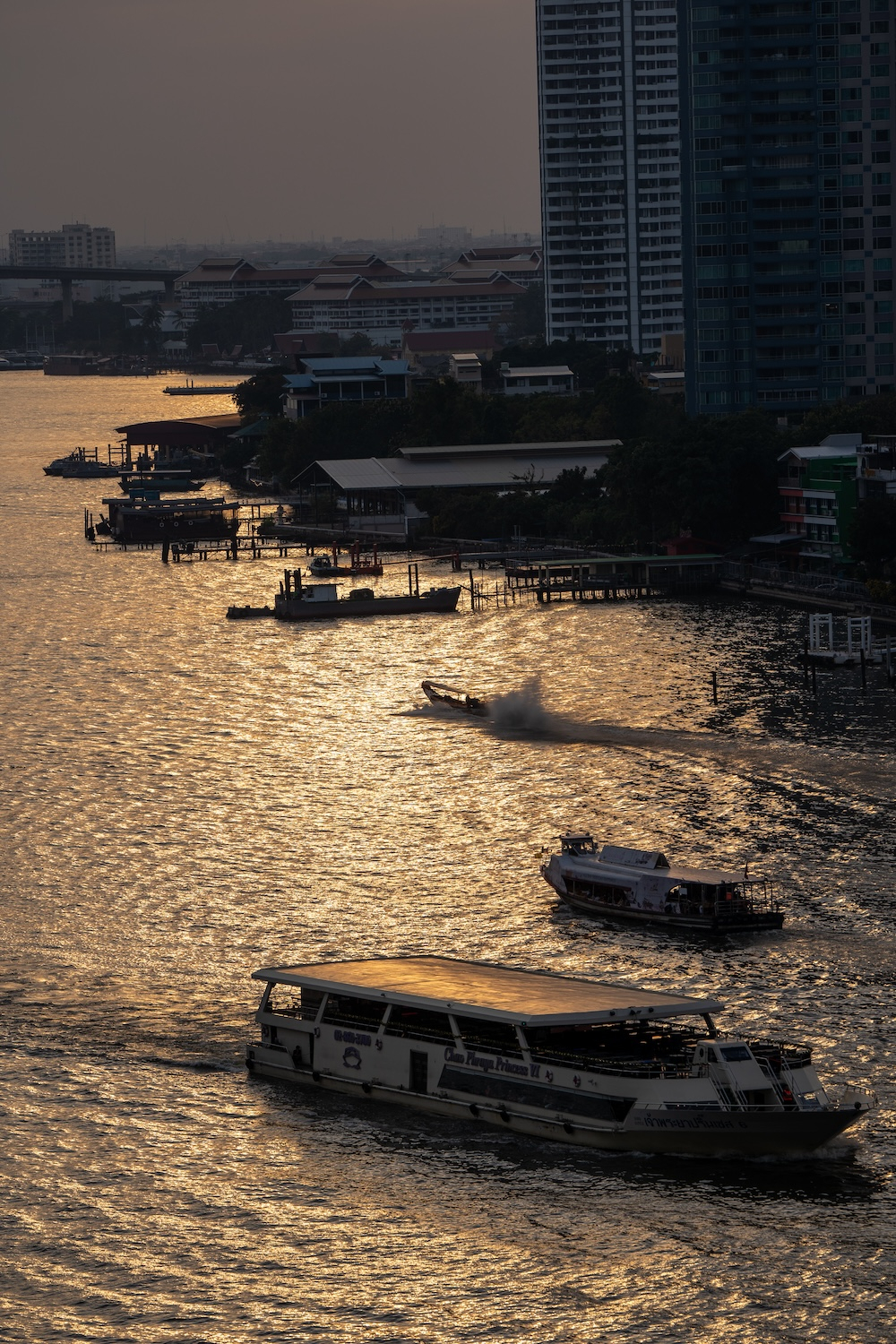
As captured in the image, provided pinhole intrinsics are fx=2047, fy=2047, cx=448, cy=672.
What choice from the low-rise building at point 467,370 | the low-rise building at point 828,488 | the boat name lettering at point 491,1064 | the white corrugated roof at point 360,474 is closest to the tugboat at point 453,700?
the low-rise building at point 828,488

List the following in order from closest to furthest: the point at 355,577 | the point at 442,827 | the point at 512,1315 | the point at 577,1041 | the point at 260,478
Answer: the point at 512,1315 < the point at 577,1041 < the point at 442,827 < the point at 355,577 < the point at 260,478

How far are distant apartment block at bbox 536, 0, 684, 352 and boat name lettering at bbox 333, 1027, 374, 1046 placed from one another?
520 ft

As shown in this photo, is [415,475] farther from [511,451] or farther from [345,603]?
[345,603]

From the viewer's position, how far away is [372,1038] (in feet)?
104

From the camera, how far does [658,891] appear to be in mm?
39844

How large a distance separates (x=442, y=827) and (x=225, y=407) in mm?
150186

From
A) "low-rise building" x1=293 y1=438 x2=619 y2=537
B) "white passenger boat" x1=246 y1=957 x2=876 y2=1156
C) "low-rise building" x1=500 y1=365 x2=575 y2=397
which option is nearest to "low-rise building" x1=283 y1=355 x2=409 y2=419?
"low-rise building" x1=500 y1=365 x2=575 y2=397

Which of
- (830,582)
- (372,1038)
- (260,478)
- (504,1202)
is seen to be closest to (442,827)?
(372,1038)

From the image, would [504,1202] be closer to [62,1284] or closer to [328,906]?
[62,1284]

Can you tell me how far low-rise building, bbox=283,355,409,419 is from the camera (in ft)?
459

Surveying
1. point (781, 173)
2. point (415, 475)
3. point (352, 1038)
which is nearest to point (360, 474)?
point (415, 475)

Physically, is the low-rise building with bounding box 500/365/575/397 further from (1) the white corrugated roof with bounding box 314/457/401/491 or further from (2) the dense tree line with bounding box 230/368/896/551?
(1) the white corrugated roof with bounding box 314/457/401/491

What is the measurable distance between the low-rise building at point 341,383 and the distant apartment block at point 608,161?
44.3 metres

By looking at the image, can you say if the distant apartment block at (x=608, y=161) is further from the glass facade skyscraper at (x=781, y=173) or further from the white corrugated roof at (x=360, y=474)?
the white corrugated roof at (x=360, y=474)
